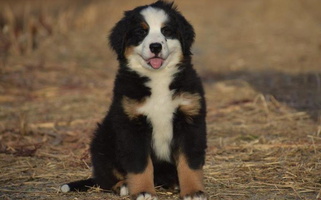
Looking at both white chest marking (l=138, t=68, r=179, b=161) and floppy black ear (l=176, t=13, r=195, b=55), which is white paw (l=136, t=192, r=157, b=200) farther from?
floppy black ear (l=176, t=13, r=195, b=55)

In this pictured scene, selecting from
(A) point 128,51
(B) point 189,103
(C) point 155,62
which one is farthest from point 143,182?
(A) point 128,51

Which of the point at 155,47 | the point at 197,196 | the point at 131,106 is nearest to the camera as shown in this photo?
the point at 197,196

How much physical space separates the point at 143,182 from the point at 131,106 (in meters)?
0.50

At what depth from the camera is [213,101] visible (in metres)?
7.59

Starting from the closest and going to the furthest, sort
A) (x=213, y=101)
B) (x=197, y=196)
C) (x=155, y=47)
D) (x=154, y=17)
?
(x=197, y=196), (x=155, y=47), (x=154, y=17), (x=213, y=101)

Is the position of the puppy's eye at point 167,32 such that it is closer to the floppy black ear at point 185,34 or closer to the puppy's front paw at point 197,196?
the floppy black ear at point 185,34

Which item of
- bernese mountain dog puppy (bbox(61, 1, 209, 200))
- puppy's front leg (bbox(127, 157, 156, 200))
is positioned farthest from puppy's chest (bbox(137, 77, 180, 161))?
puppy's front leg (bbox(127, 157, 156, 200))

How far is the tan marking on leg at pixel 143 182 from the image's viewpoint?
3.84 meters

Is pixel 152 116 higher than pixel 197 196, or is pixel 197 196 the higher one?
pixel 152 116

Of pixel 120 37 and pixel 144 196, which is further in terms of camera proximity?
pixel 120 37

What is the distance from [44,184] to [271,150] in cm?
194

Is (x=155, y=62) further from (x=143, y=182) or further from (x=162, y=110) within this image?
(x=143, y=182)

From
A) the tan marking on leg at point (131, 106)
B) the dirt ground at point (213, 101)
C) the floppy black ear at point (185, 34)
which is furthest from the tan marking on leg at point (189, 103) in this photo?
the dirt ground at point (213, 101)

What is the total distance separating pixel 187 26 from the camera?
172 inches
